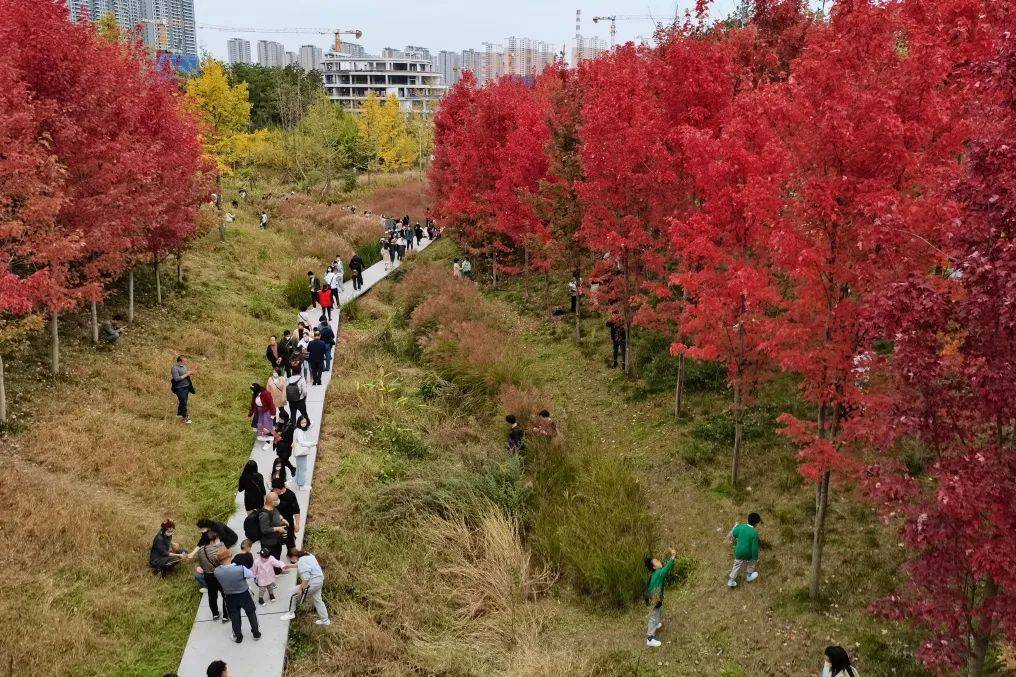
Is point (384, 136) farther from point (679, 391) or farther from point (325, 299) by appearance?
point (679, 391)

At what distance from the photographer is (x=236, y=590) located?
28.6ft

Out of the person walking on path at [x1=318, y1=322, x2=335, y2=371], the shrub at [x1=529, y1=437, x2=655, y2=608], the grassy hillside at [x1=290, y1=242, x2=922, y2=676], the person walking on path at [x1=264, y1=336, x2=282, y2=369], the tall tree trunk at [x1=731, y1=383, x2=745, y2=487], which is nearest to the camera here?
the grassy hillside at [x1=290, y1=242, x2=922, y2=676]

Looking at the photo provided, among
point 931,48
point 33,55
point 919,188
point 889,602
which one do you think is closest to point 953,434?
point 889,602

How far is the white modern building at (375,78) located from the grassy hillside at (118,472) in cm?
10494

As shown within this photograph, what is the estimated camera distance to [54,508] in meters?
10.9

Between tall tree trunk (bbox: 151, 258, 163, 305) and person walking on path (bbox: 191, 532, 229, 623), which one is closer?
person walking on path (bbox: 191, 532, 229, 623)

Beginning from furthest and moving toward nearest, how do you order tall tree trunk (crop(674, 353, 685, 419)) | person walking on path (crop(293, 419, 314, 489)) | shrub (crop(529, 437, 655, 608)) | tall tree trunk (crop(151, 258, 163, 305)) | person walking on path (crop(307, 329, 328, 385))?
1. tall tree trunk (crop(151, 258, 163, 305))
2. person walking on path (crop(307, 329, 328, 385))
3. tall tree trunk (crop(674, 353, 685, 419))
4. person walking on path (crop(293, 419, 314, 489))
5. shrub (crop(529, 437, 655, 608))

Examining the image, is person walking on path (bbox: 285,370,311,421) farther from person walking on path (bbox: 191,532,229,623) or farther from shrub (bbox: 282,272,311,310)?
shrub (bbox: 282,272,311,310)

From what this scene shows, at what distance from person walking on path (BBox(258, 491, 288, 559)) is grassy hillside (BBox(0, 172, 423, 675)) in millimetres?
1549

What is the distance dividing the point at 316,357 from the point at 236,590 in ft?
30.4

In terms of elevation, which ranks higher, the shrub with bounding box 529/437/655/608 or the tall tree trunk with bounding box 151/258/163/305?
the tall tree trunk with bounding box 151/258/163/305

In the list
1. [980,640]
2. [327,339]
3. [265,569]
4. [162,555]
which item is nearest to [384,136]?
[327,339]

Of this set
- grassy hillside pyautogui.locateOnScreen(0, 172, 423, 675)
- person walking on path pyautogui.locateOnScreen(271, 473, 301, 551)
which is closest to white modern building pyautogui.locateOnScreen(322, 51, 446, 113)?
grassy hillside pyautogui.locateOnScreen(0, 172, 423, 675)

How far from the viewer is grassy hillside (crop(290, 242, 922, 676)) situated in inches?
363
